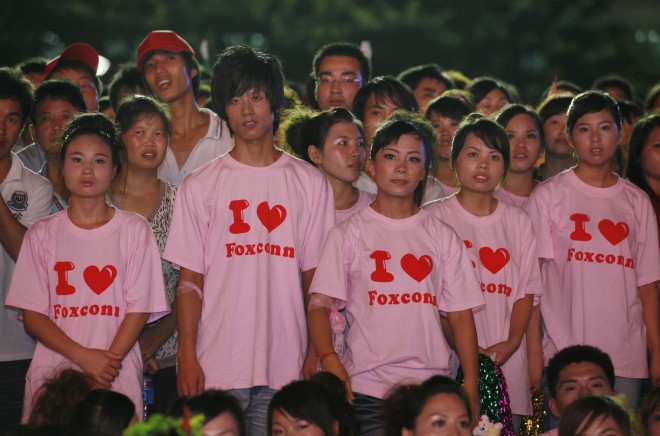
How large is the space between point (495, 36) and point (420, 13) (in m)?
1.05

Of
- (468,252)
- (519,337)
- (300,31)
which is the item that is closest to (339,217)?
(468,252)

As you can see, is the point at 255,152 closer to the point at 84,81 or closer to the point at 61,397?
the point at 61,397

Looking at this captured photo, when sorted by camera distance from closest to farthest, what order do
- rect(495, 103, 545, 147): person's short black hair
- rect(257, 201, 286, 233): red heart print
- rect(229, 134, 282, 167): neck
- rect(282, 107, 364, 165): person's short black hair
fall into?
1. rect(257, 201, 286, 233): red heart print
2. rect(229, 134, 282, 167): neck
3. rect(282, 107, 364, 165): person's short black hair
4. rect(495, 103, 545, 147): person's short black hair

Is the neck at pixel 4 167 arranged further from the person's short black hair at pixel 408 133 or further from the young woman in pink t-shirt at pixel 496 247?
the young woman in pink t-shirt at pixel 496 247

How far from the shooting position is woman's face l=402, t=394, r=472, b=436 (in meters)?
4.90

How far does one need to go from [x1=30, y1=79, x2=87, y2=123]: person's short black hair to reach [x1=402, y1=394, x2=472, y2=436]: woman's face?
3014 millimetres

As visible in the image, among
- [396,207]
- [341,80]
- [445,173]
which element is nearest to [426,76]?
[341,80]

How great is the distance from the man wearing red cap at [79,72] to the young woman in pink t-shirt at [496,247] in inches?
106

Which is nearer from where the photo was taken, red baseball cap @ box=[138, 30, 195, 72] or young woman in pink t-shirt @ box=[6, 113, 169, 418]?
young woman in pink t-shirt @ box=[6, 113, 169, 418]

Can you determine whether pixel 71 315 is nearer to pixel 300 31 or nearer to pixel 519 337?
pixel 519 337

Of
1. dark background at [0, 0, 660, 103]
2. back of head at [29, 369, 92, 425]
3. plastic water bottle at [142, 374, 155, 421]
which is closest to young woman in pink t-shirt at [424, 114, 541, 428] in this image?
plastic water bottle at [142, 374, 155, 421]

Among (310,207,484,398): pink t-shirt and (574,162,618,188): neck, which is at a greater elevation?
(574,162,618,188): neck

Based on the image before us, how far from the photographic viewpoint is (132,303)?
17.9 feet

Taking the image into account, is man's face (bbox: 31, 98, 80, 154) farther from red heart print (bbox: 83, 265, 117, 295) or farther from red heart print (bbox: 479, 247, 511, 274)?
red heart print (bbox: 479, 247, 511, 274)
